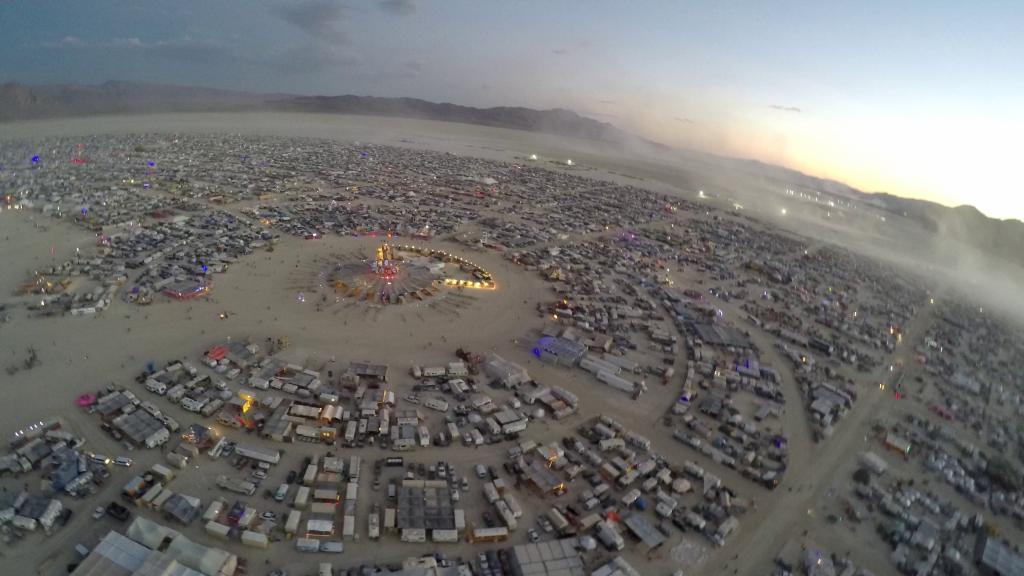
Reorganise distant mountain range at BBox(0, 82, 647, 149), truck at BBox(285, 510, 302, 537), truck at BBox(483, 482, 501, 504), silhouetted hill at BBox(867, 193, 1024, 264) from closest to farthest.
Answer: truck at BBox(285, 510, 302, 537)
truck at BBox(483, 482, 501, 504)
silhouetted hill at BBox(867, 193, 1024, 264)
distant mountain range at BBox(0, 82, 647, 149)

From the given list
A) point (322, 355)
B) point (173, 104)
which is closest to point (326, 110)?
point (173, 104)

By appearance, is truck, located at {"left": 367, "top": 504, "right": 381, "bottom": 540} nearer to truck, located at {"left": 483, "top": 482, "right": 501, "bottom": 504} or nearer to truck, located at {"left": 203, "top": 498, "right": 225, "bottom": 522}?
truck, located at {"left": 483, "top": 482, "right": 501, "bottom": 504}

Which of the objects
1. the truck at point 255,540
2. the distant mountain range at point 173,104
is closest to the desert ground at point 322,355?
the truck at point 255,540

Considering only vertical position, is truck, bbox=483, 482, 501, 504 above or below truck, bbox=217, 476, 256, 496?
above

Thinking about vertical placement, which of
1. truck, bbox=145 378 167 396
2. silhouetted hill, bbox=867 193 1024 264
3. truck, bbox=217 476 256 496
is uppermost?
silhouetted hill, bbox=867 193 1024 264

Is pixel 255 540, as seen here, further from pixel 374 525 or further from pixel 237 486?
pixel 374 525

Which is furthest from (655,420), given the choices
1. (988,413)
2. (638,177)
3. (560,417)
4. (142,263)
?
(638,177)

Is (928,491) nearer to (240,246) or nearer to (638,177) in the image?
(240,246)

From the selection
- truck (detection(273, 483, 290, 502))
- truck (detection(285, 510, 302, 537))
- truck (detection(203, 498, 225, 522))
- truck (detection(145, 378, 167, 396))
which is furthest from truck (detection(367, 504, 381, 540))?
truck (detection(145, 378, 167, 396))

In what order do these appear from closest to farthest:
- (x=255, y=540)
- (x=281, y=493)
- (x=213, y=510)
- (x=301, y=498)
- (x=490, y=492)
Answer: (x=255, y=540)
(x=213, y=510)
(x=301, y=498)
(x=281, y=493)
(x=490, y=492)

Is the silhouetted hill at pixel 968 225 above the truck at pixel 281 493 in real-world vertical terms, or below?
above

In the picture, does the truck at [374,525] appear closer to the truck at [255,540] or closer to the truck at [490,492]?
the truck at [255,540]
